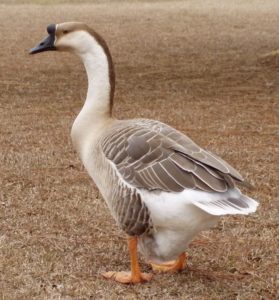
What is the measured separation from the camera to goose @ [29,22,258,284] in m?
3.73

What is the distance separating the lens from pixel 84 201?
572 centimetres

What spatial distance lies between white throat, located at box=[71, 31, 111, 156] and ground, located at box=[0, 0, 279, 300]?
33.1 inches

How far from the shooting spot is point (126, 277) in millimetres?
4148

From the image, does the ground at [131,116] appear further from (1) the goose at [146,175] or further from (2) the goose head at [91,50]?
(2) the goose head at [91,50]

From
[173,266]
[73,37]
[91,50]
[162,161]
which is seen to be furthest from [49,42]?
[173,266]

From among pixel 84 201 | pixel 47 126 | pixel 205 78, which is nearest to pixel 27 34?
pixel 205 78

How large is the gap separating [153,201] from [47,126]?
16.3ft

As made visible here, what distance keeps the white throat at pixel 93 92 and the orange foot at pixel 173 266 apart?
0.87m

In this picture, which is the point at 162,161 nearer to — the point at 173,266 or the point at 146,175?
the point at 146,175

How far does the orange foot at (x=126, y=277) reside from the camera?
4121 mm

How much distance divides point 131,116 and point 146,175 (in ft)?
17.9

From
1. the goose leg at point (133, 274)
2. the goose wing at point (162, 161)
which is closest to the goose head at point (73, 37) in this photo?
the goose wing at point (162, 161)

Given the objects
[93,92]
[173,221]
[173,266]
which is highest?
[93,92]

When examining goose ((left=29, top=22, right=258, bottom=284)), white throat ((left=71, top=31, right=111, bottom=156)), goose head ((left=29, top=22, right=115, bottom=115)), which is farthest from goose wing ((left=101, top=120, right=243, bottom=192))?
goose head ((left=29, top=22, right=115, bottom=115))
